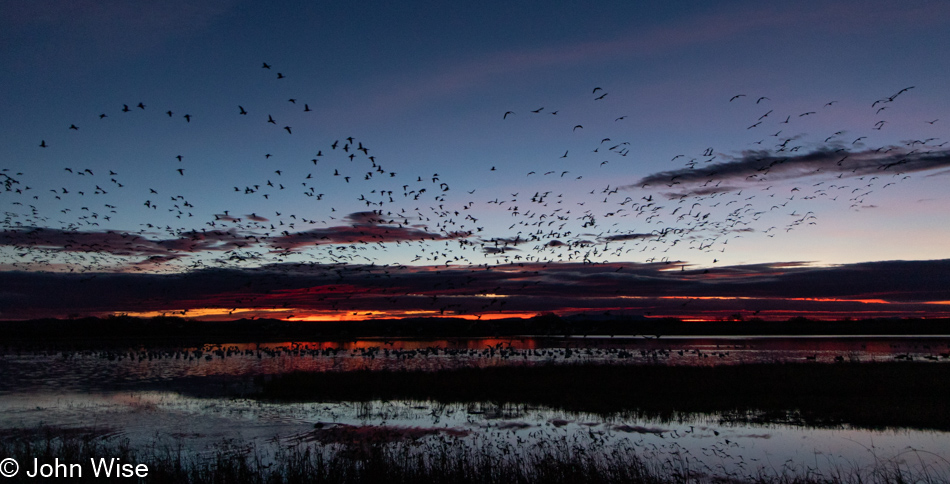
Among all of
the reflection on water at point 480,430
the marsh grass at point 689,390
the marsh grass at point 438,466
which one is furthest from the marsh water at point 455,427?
the marsh grass at point 689,390

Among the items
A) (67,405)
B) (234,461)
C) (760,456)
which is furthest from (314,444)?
(67,405)

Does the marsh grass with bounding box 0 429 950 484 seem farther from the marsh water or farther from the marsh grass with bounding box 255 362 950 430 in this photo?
the marsh grass with bounding box 255 362 950 430

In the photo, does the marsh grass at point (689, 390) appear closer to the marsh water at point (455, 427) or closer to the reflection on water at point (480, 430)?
the marsh water at point (455, 427)

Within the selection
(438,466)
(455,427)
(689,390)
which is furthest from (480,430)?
(689,390)

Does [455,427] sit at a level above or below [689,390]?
above

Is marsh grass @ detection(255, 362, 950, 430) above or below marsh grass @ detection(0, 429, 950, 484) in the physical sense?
below

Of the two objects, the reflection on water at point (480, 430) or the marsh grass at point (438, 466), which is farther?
the reflection on water at point (480, 430)

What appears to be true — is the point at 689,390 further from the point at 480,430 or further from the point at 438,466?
the point at 438,466

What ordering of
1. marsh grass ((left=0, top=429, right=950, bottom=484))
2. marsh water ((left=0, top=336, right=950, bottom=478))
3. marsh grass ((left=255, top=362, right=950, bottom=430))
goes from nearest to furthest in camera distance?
marsh grass ((left=0, top=429, right=950, bottom=484)) < marsh water ((left=0, top=336, right=950, bottom=478)) < marsh grass ((left=255, top=362, right=950, bottom=430))

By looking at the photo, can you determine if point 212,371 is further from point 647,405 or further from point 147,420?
point 647,405

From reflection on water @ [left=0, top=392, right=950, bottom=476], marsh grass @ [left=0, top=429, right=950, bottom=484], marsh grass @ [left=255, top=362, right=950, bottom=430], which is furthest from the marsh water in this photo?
marsh grass @ [left=255, top=362, right=950, bottom=430]

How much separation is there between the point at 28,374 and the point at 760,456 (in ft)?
142

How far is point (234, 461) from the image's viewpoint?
1575cm

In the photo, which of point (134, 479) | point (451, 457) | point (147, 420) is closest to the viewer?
point (134, 479)
